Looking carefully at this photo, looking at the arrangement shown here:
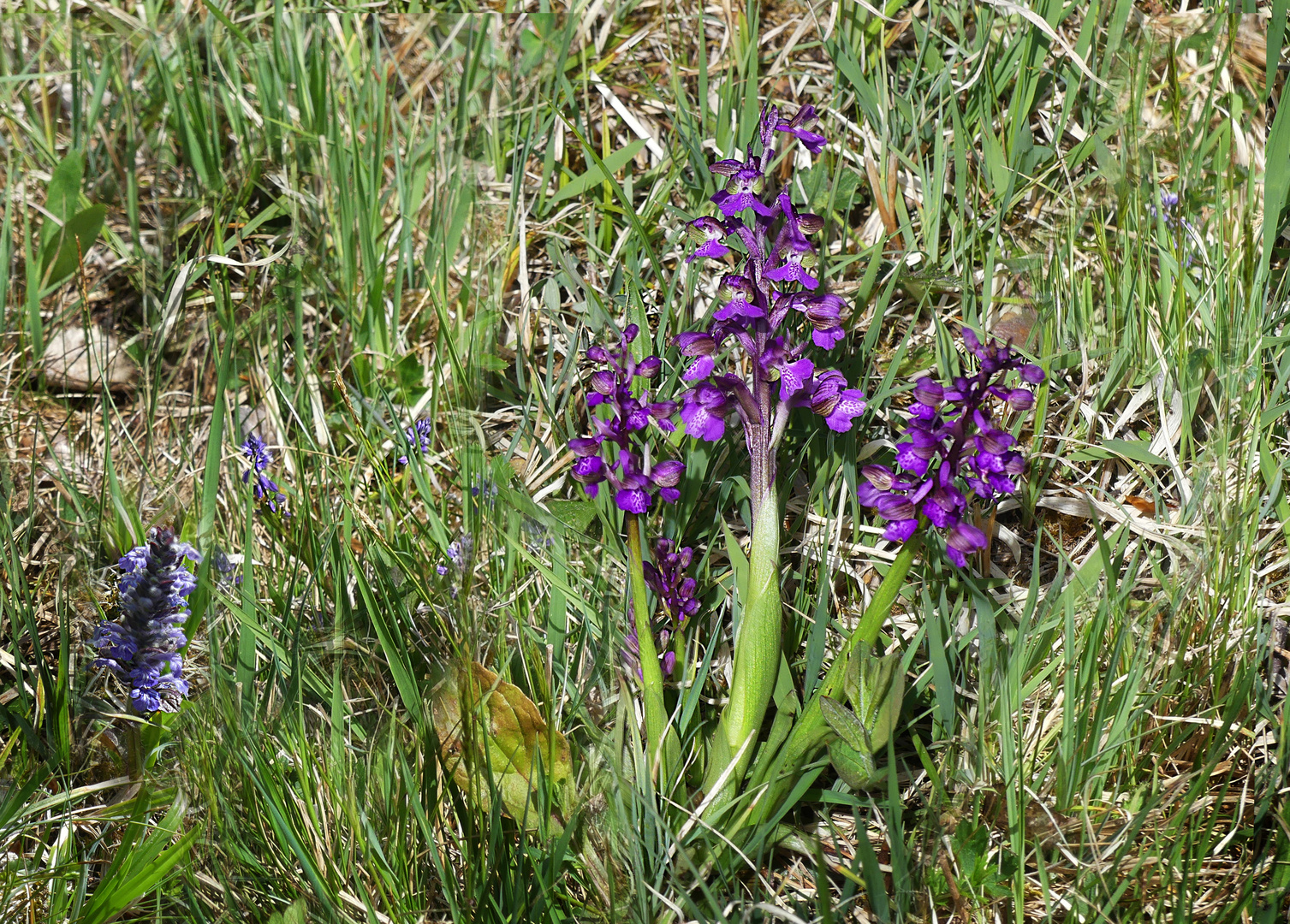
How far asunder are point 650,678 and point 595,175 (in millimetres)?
1327

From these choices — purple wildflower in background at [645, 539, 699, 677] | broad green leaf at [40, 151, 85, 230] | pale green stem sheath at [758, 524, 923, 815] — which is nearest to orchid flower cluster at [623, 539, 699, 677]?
purple wildflower in background at [645, 539, 699, 677]

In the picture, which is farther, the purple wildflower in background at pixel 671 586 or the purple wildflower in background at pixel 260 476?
the purple wildflower in background at pixel 260 476

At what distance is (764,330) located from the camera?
1594 mm

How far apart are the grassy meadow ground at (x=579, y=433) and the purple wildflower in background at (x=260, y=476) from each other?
0.05 m

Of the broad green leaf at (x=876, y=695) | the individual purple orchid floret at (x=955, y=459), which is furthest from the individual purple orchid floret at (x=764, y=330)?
the broad green leaf at (x=876, y=695)

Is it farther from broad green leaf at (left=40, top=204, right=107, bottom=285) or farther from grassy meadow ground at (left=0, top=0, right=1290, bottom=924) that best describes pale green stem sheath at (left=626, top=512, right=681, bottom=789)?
broad green leaf at (left=40, top=204, right=107, bottom=285)

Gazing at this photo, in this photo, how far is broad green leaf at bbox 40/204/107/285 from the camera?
105 inches

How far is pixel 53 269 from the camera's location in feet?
8.80

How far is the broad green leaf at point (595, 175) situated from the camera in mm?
2379

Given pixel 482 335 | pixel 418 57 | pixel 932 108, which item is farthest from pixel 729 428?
pixel 418 57

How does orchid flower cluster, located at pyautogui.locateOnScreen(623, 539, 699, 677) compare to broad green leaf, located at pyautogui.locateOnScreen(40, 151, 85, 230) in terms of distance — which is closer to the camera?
orchid flower cluster, located at pyautogui.locateOnScreen(623, 539, 699, 677)

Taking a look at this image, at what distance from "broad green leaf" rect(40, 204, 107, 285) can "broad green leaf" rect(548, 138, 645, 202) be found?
134 cm

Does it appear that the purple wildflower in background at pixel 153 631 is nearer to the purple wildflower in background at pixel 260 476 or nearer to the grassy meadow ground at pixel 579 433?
the grassy meadow ground at pixel 579 433

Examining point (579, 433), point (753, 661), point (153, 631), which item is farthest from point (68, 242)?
point (753, 661)
